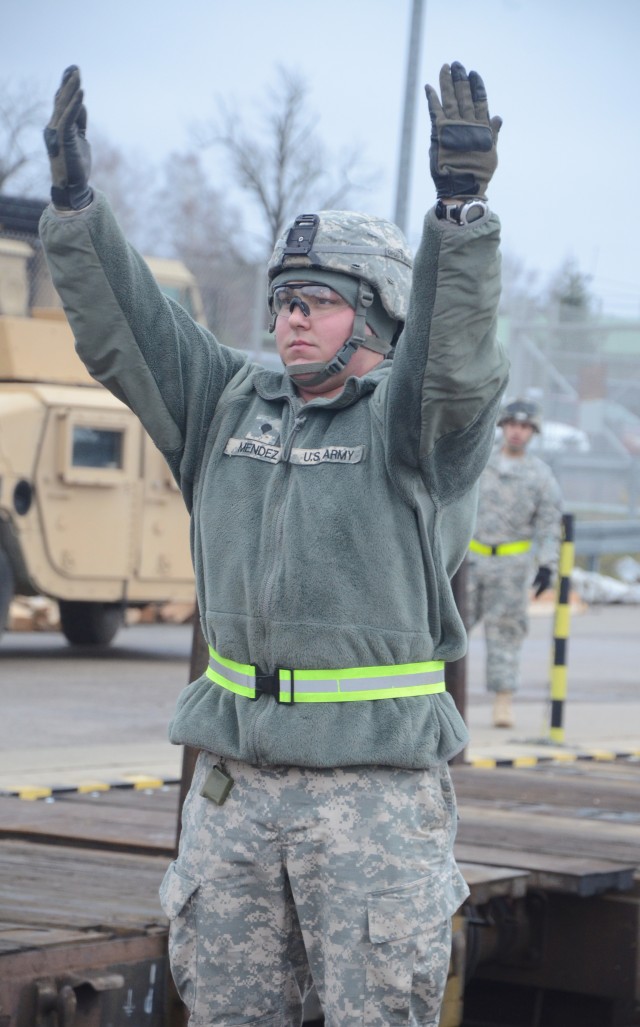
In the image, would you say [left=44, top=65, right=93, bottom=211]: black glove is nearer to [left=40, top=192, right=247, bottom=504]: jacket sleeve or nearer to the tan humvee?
[left=40, top=192, right=247, bottom=504]: jacket sleeve

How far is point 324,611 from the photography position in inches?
119

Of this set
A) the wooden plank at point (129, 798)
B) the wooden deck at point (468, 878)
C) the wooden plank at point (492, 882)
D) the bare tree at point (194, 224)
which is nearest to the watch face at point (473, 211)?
the wooden deck at point (468, 878)

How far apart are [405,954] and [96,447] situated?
37.0 ft

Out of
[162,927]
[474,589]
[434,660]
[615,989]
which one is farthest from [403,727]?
[474,589]

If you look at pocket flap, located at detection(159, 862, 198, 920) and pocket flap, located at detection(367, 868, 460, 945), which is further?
pocket flap, located at detection(159, 862, 198, 920)

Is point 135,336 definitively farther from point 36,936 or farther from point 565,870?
point 565,870

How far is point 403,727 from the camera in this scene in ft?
9.91

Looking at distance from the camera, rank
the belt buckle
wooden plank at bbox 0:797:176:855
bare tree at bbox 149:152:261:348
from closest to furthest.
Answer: the belt buckle < wooden plank at bbox 0:797:176:855 < bare tree at bbox 149:152:261:348

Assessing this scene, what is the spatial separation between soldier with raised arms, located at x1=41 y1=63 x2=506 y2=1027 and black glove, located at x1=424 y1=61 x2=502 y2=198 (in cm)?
8

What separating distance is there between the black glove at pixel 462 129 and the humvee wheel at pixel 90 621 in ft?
42.0

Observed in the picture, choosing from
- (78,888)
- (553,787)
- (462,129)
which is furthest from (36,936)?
(553,787)

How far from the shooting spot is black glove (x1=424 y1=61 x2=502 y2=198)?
2762 mm

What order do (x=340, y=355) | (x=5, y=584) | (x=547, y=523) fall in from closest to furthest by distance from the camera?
(x=340, y=355)
(x=547, y=523)
(x=5, y=584)

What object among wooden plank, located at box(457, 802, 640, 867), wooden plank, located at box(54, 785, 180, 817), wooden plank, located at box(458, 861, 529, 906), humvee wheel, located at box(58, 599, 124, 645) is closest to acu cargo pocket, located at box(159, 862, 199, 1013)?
wooden plank, located at box(458, 861, 529, 906)
